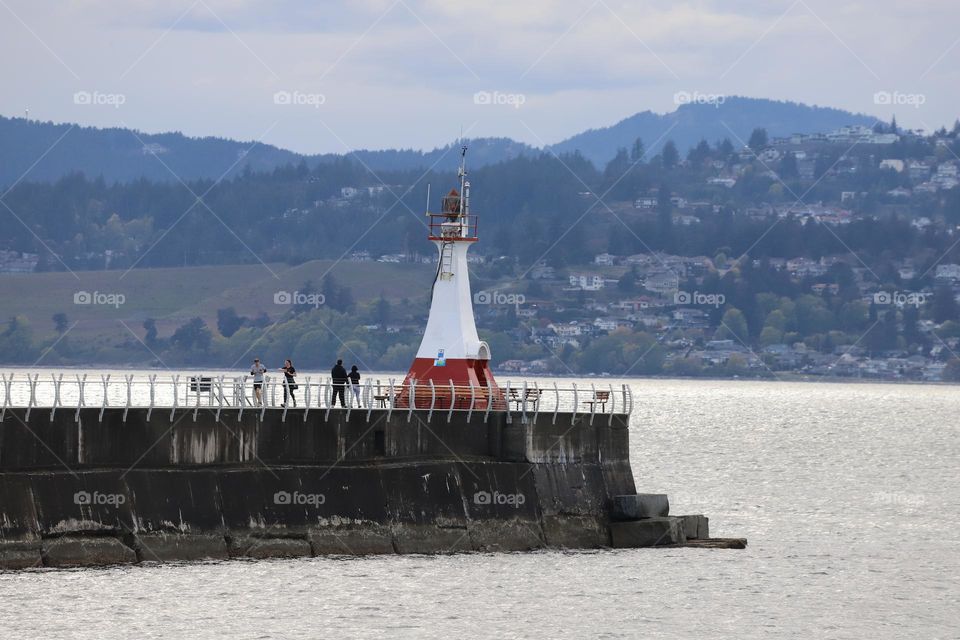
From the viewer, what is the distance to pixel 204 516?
41.3m

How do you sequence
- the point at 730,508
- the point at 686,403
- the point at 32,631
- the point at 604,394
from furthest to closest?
the point at 686,403, the point at 730,508, the point at 604,394, the point at 32,631

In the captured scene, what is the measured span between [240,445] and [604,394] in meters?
10.8

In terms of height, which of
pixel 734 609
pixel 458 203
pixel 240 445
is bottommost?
pixel 734 609

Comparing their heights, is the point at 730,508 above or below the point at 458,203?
below

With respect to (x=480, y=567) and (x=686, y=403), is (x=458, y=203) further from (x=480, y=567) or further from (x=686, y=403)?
(x=686, y=403)

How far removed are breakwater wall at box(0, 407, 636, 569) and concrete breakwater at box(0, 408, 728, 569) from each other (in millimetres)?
33

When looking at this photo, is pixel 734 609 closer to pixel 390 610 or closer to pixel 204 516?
pixel 390 610

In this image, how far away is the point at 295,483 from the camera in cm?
4256

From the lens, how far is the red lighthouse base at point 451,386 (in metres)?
47.1

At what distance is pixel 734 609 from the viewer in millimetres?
42281

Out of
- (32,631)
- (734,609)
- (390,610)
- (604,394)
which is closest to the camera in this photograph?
(32,631)

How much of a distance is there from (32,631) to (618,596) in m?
13.7

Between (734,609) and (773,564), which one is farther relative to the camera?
(773,564)

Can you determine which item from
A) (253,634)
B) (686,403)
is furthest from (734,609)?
(686,403)
